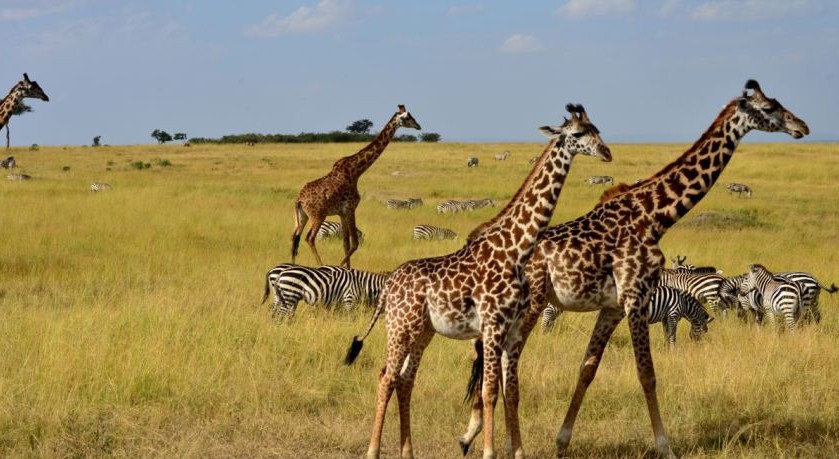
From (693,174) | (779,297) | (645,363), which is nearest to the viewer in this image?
(645,363)

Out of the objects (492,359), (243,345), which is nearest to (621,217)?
(492,359)

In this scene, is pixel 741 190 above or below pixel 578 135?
below

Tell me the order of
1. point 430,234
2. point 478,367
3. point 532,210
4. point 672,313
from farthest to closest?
point 430,234
point 672,313
point 478,367
point 532,210

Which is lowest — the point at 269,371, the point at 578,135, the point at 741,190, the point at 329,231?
the point at 269,371

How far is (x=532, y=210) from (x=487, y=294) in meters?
0.66

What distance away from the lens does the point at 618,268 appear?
250 inches

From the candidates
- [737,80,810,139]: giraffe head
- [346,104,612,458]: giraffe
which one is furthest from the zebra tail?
[737,80,810,139]: giraffe head

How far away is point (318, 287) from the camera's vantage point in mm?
10586

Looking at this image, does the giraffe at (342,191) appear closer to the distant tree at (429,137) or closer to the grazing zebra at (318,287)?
the grazing zebra at (318,287)

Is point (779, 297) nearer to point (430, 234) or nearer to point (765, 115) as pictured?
point (765, 115)

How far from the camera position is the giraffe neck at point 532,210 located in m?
5.80

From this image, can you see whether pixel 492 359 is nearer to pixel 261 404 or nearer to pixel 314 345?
pixel 261 404

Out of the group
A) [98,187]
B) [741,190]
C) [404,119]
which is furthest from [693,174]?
[741,190]

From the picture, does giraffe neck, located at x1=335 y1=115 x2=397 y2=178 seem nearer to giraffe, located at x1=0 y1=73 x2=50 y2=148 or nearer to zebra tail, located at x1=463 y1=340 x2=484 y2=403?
giraffe, located at x1=0 y1=73 x2=50 y2=148
